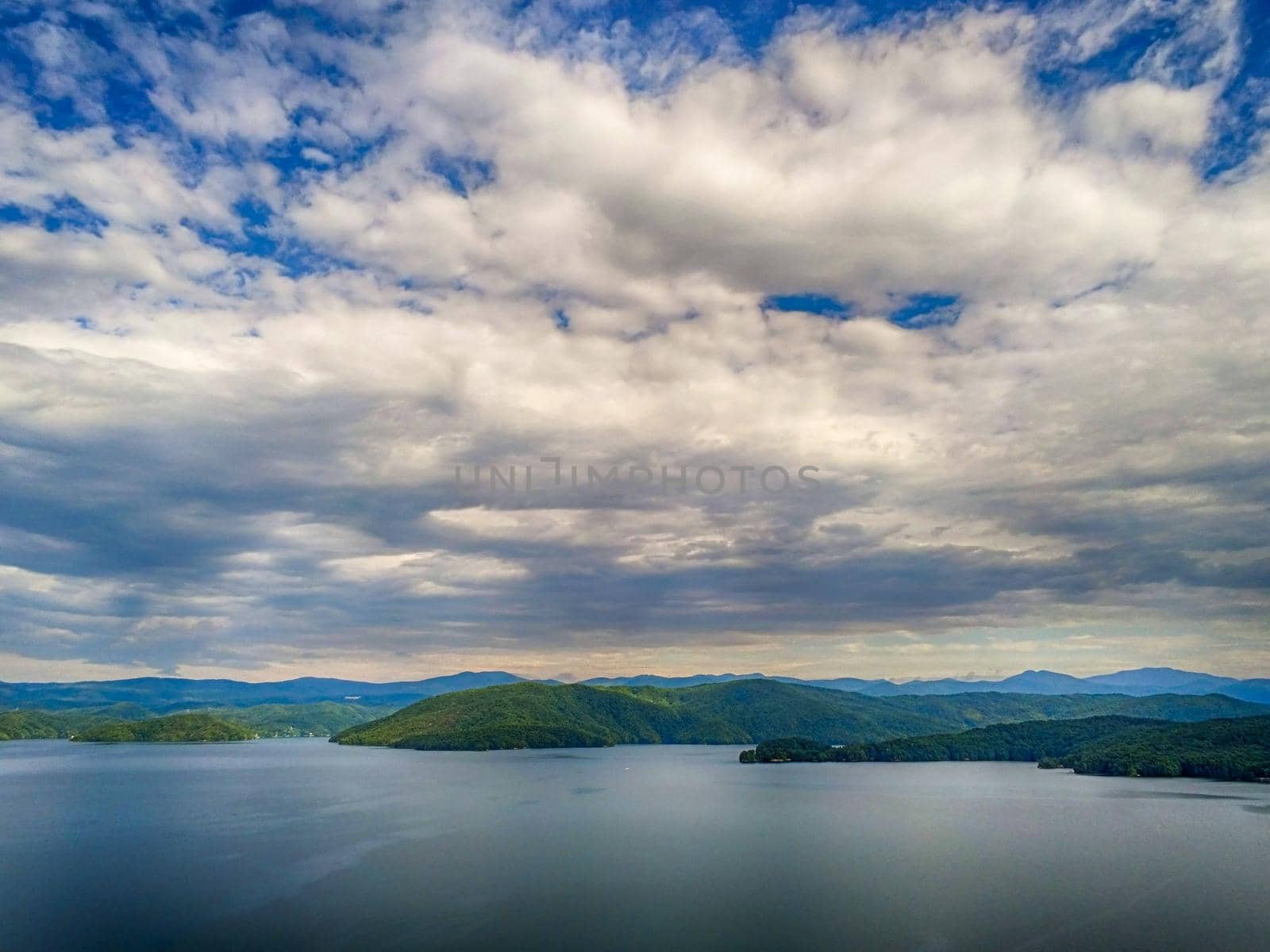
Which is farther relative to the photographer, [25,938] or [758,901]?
[758,901]

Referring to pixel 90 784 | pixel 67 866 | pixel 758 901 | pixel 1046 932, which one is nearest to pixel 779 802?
pixel 758 901

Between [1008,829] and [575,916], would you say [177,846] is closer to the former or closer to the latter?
→ [575,916]

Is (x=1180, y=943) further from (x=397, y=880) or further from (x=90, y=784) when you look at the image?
(x=90, y=784)

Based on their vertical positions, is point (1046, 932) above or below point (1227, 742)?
below

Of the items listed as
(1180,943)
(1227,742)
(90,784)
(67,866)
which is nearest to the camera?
(1180,943)

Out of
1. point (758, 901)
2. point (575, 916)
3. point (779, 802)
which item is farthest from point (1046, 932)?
point (779, 802)

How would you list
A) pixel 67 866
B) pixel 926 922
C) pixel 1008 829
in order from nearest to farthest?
pixel 926 922 → pixel 67 866 → pixel 1008 829
